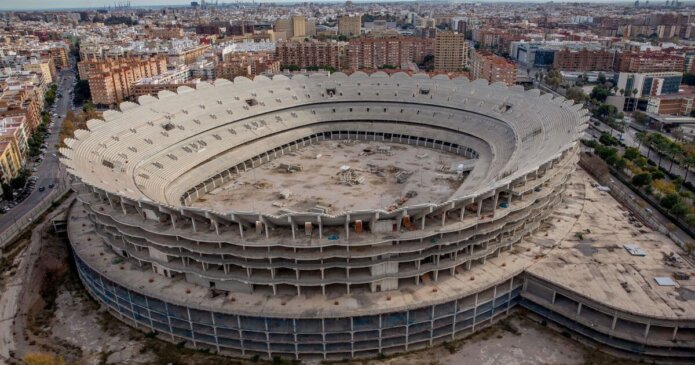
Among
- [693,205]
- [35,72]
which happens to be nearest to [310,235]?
[693,205]

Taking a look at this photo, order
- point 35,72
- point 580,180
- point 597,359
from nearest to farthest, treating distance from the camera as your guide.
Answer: point 597,359 → point 580,180 → point 35,72

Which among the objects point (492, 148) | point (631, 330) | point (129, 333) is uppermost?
point (492, 148)

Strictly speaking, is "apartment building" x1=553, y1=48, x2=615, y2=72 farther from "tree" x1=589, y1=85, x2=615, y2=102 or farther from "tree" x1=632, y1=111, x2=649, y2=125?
"tree" x1=632, y1=111, x2=649, y2=125

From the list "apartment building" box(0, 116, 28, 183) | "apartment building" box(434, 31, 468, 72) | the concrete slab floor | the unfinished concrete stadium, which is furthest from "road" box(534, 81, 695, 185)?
"apartment building" box(0, 116, 28, 183)

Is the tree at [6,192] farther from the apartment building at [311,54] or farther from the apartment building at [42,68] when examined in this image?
the apartment building at [311,54]

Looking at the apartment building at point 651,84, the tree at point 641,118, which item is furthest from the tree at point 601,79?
the tree at point 641,118

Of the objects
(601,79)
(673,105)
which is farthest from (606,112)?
(601,79)

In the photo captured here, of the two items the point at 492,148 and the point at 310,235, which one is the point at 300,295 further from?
the point at 492,148
